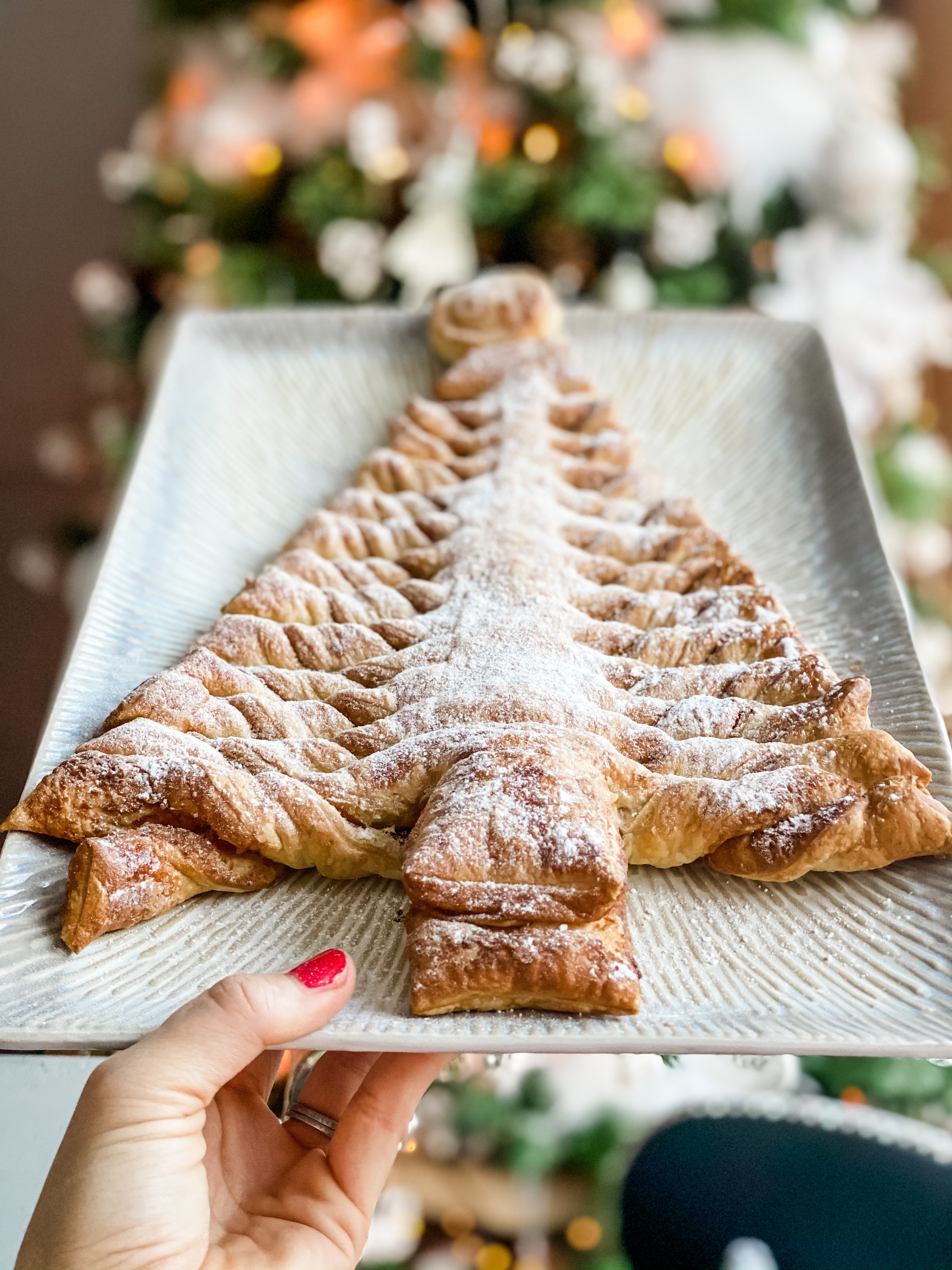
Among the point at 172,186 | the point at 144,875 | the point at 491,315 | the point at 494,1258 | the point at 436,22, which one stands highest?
the point at 436,22

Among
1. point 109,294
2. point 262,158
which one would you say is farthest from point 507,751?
point 109,294

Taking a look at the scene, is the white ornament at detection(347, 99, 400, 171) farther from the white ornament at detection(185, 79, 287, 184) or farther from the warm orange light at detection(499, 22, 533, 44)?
the warm orange light at detection(499, 22, 533, 44)

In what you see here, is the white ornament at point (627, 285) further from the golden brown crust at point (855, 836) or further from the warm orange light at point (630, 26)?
the golden brown crust at point (855, 836)

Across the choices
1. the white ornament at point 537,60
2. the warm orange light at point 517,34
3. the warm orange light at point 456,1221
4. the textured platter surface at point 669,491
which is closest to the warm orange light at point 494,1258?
the warm orange light at point 456,1221

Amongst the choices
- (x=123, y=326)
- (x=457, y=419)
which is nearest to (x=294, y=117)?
(x=123, y=326)

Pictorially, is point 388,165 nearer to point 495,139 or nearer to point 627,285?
point 495,139
